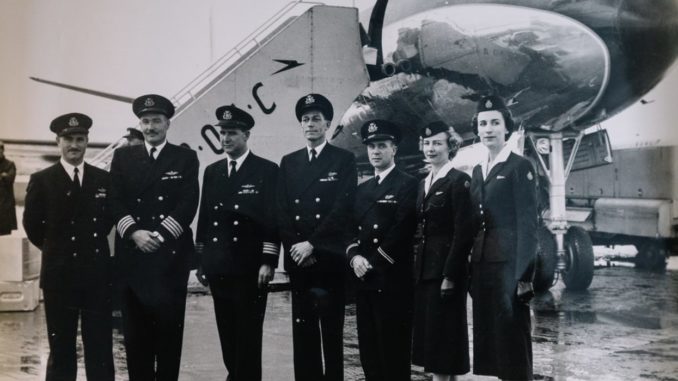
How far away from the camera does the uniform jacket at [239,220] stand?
3113mm

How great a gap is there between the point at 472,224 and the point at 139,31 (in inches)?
79.3

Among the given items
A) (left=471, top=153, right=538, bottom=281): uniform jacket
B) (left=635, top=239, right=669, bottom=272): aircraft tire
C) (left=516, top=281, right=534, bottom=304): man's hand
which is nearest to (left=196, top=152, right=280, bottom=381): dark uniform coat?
(left=471, top=153, right=538, bottom=281): uniform jacket

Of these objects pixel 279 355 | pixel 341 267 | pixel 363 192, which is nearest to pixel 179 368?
pixel 279 355

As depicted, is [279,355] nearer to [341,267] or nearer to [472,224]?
[341,267]

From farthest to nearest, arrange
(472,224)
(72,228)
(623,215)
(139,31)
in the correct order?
(623,215) → (139,31) → (72,228) → (472,224)

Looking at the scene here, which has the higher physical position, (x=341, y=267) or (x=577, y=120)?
(x=577, y=120)

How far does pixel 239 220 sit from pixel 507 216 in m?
1.29

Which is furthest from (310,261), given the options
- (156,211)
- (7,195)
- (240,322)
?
(7,195)

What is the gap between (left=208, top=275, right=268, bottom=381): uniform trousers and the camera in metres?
3.09

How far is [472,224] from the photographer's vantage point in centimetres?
299

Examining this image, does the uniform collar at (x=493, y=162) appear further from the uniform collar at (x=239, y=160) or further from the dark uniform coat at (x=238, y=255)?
the uniform collar at (x=239, y=160)

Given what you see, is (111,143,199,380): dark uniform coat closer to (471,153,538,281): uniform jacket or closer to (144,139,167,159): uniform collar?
(144,139,167,159): uniform collar

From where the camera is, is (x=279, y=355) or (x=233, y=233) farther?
(x=279, y=355)

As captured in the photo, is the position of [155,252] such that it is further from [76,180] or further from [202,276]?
[76,180]
